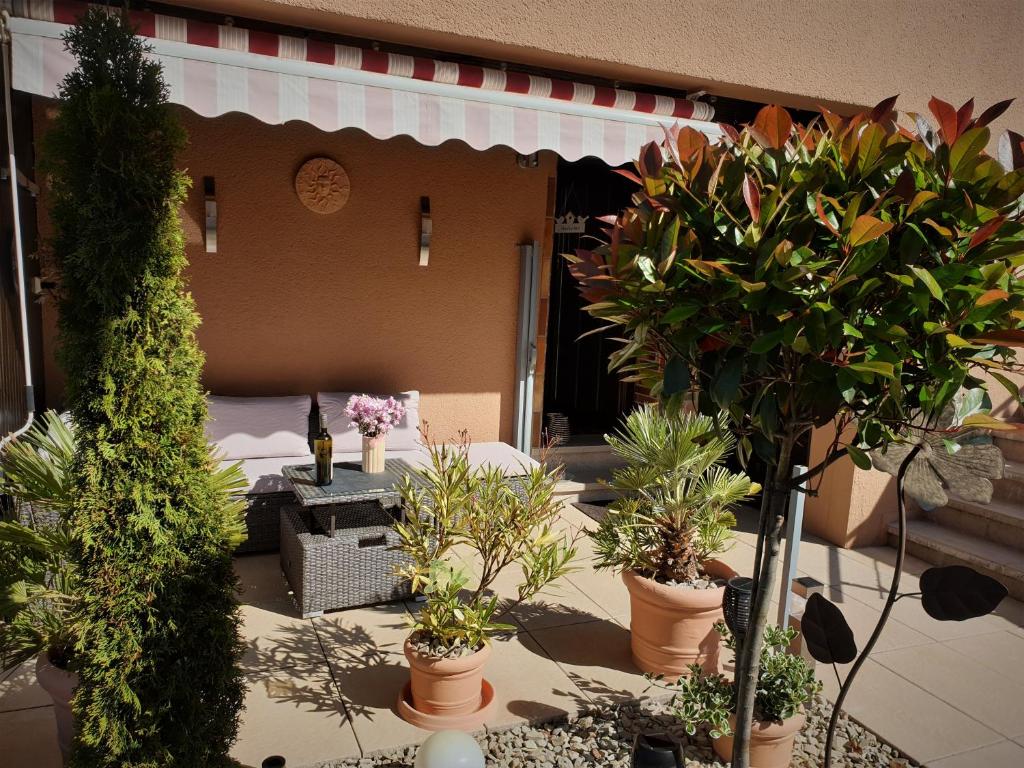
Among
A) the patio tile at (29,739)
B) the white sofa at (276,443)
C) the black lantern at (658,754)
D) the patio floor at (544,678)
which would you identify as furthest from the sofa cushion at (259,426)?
the black lantern at (658,754)

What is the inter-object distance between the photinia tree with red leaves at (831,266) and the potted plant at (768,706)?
7.16ft

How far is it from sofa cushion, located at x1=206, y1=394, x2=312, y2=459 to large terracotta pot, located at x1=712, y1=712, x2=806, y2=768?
5355 millimetres

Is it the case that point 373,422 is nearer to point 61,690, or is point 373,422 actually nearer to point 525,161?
point 61,690

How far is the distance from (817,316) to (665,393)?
2.01 ft

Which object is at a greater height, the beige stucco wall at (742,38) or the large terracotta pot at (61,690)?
the beige stucco wall at (742,38)

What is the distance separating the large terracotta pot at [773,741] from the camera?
4.25m

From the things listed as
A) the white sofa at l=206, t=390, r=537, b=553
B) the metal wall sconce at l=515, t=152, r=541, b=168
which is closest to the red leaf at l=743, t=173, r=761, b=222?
the white sofa at l=206, t=390, r=537, b=553

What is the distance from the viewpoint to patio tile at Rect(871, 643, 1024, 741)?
5320mm

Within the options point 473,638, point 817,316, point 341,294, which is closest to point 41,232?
point 341,294

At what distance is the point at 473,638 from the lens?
15.5 ft

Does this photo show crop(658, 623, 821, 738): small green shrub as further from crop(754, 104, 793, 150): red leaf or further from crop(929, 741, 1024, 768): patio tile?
crop(754, 104, 793, 150): red leaf

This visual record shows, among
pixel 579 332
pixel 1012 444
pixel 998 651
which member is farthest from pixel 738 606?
pixel 579 332

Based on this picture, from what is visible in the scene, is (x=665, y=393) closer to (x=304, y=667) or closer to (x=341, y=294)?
(x=304, y=667)

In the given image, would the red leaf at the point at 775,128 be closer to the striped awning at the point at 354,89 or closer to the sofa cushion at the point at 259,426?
the striped awning at the point at 354,89
